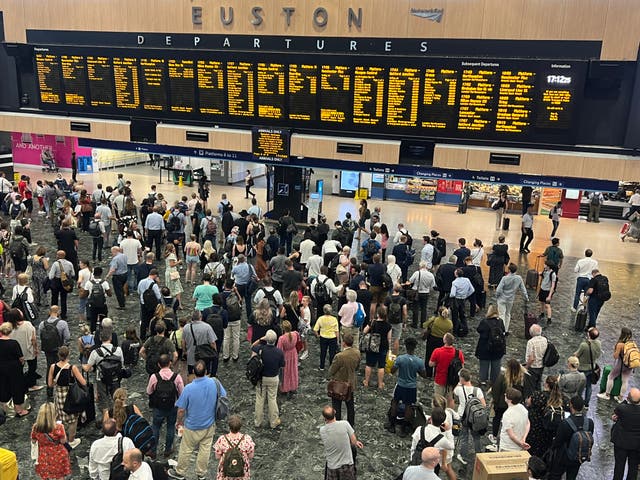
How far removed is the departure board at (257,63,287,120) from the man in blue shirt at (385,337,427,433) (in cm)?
957

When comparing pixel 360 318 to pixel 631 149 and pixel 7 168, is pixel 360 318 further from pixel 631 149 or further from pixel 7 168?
pixel 7 168

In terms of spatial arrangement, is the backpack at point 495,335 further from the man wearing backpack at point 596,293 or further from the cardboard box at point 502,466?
the man wearing backpack at point 596,293

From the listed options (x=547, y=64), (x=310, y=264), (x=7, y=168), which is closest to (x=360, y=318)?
(x=310, y=264)

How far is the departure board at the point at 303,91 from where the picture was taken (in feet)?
49.5

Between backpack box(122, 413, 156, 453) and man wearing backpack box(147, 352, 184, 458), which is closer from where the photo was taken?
backpack box(122, 413, 156, 453)

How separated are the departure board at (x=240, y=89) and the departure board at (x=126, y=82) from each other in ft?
10.2

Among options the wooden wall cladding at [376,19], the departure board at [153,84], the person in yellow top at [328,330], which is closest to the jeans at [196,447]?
the person in yellow top at [328,330]

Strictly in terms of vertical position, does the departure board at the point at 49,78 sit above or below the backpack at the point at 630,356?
above

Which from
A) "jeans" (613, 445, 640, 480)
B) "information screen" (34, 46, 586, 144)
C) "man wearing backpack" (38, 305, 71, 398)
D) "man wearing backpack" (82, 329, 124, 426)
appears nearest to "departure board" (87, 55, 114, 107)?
"information screen" (34, 46, 586, 144)

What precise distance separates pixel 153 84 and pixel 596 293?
13.3 meters

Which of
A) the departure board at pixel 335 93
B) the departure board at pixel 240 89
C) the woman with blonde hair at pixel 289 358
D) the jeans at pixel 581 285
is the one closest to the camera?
the woman with blonde hair at pixel 289 358

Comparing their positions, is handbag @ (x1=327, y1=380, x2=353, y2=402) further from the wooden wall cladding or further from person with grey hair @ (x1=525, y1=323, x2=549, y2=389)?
the wooden wall cladding

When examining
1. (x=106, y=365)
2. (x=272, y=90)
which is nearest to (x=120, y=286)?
(x=106, y=365)

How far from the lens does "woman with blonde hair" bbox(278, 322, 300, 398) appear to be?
8641 millimetres
